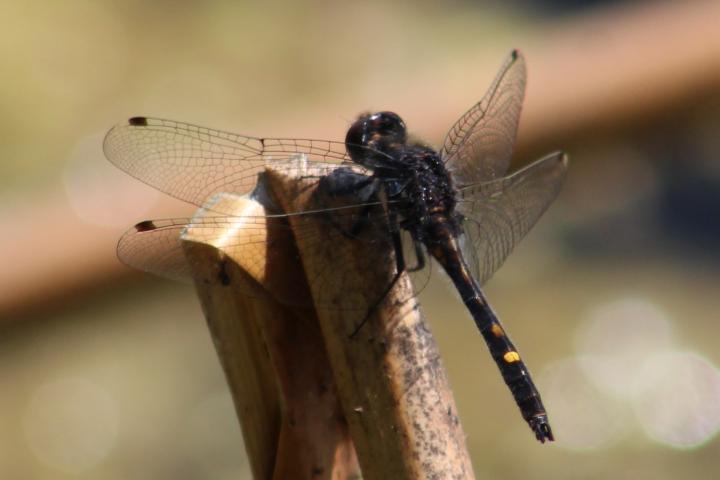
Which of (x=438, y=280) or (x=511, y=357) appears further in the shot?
(x=438, y=280)

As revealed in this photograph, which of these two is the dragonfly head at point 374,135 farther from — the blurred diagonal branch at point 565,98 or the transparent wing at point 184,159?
the blurred diagonal branch at point 565,98

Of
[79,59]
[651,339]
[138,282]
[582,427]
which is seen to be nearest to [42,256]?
[138,282]

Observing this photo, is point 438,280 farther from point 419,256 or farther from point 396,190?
point 396,190

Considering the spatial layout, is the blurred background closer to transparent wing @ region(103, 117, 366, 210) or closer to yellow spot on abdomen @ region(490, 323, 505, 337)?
Answer: yellow spot on abdomen @ region(490, 323, 505, 337)

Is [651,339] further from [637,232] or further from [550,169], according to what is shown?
[550,169]

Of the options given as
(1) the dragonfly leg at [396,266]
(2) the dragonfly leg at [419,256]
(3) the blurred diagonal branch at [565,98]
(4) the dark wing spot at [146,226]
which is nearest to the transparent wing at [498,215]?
(2) the dragonfly leg at [419,256]

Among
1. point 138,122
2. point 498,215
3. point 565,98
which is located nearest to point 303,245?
point 138,122
